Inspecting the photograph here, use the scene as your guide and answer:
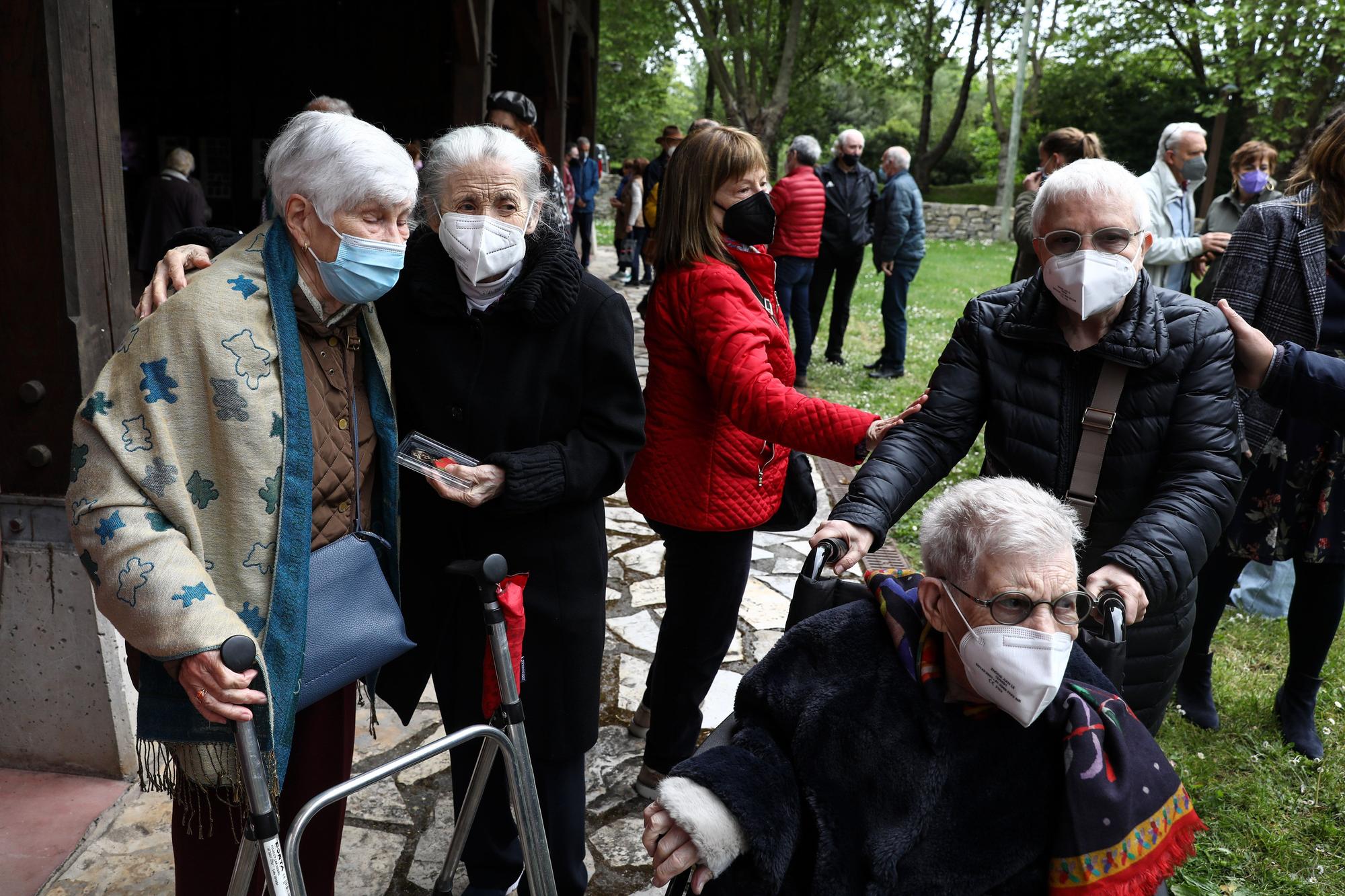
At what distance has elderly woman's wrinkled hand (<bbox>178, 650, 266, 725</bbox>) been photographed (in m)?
1.80

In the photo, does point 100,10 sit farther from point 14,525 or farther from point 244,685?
Answer: point 244,685

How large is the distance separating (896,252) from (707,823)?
878 cm

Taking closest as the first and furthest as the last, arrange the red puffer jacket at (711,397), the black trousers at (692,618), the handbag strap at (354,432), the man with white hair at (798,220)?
the handbag strap at (354,432) → the red puffer jacket at (711,397) → the black trousers at (692,618) → the man with white hair at (798,220)

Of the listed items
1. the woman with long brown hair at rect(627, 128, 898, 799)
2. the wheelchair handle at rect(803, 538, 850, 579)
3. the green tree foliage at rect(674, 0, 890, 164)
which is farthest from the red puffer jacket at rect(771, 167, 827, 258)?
the green tree foliage at rect(674, 0, 890, 164)

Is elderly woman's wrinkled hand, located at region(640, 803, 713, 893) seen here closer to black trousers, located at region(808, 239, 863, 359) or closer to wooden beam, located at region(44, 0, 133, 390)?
wooden beam, located at region(44, 0, 133, 390)

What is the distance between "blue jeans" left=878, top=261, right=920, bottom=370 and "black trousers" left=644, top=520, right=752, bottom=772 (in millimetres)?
7109

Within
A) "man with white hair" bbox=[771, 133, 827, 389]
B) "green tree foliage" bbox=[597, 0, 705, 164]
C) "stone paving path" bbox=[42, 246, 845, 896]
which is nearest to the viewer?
"stone paving path" bbox=[42, 246, 845, 896]

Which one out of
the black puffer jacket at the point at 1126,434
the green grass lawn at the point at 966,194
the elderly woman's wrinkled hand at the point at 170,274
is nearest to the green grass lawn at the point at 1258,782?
the black puffer jacket at the point at 1126,434

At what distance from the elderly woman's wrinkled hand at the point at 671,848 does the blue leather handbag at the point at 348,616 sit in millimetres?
752

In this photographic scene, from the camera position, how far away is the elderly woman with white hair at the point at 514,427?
2363 millimetres

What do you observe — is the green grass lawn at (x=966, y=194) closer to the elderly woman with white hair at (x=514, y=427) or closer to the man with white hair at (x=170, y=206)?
the man with white hair at (x=170, y=206)

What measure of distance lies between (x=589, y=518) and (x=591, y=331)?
18.5 inches

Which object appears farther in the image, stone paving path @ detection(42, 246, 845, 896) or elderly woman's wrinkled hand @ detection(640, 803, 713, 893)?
stone paving path @ detection(42, 246, 845, 896)

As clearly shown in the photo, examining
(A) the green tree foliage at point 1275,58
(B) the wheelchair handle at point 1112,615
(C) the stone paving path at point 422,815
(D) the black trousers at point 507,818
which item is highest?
(A) the green tree foliage at point 1275,58
